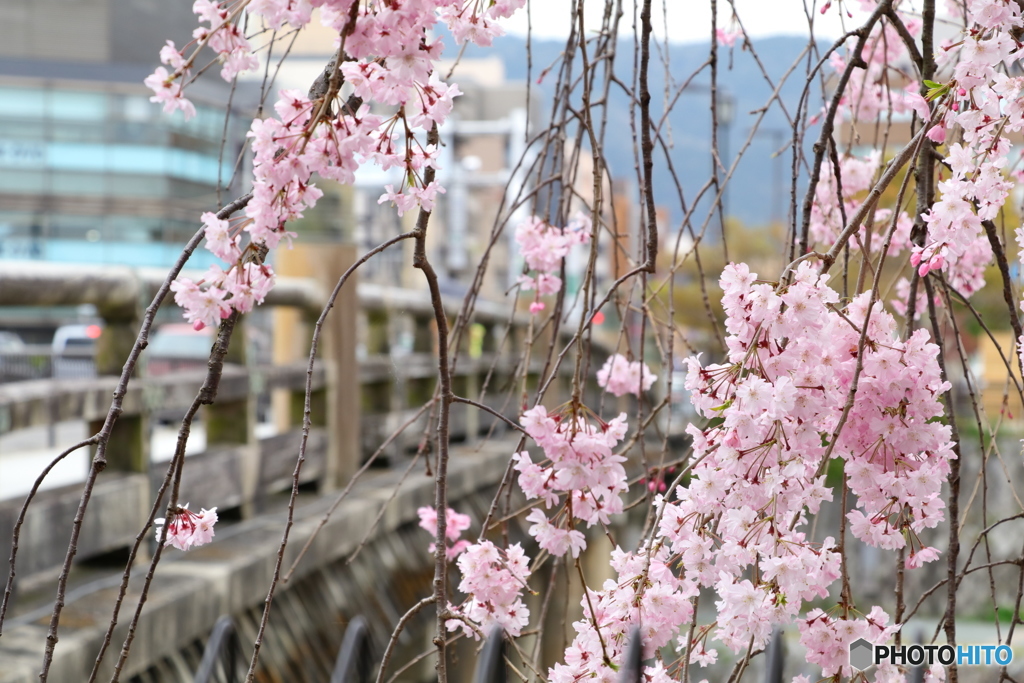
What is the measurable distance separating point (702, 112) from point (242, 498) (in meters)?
5.43

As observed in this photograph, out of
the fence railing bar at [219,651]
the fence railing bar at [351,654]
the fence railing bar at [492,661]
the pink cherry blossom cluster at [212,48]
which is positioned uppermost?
the pink cherry blossom cluster at [212,48]

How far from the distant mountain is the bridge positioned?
51 cm

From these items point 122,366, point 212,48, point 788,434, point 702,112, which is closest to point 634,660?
point 788,434

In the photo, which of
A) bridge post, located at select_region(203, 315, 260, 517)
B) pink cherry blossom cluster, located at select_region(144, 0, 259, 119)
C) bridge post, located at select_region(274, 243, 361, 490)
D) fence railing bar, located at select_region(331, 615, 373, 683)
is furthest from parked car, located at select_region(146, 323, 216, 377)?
pink cherry blossom cluster, located at select_region(144, 0, 259, 119)

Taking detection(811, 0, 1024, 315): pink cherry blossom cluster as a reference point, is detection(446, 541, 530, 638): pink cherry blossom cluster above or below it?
below

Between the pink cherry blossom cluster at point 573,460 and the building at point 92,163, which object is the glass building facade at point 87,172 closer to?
the building at point 92,163

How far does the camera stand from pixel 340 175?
2.69 feet

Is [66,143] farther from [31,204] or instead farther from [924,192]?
[924,192]

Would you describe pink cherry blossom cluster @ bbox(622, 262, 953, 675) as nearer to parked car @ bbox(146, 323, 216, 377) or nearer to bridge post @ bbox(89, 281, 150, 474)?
bridge post @ bbox(89, 281, 150, 474)

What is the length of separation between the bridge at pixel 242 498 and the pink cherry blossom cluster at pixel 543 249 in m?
0.27

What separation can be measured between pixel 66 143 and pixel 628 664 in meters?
25.6

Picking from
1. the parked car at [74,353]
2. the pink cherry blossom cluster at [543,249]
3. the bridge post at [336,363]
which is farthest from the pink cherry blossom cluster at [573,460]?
the parked car at [74,353]

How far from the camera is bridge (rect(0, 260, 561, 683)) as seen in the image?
2.00 metres

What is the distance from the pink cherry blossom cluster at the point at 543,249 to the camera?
1.76 m
